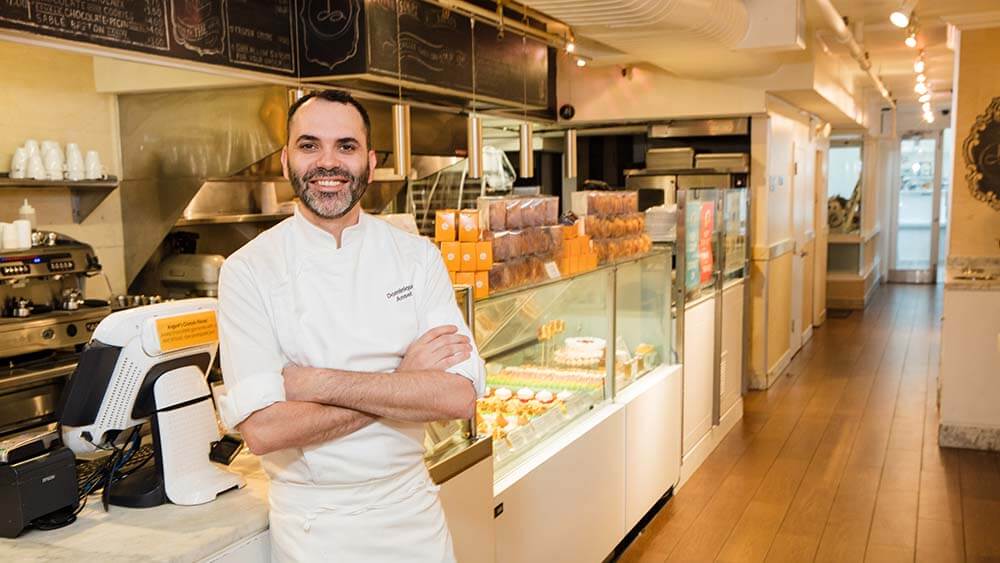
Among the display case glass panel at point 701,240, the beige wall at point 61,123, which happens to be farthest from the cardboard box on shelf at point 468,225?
the beige wall at point 61,123

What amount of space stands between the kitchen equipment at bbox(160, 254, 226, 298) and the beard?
3.26 meters

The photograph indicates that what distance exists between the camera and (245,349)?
1.86 meters

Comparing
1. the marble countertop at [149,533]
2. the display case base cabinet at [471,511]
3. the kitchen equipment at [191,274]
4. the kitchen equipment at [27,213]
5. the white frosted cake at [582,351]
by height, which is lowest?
the display case base cabinet at [471,511]

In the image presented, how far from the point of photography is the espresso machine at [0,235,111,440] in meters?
4.11

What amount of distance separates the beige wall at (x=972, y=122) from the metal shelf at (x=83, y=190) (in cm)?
566

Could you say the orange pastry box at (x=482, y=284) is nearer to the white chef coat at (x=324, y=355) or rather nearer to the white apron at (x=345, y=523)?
the white chef coat at (x=324, y=355)

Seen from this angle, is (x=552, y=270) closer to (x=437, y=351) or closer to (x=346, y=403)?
(x=437, y=351)

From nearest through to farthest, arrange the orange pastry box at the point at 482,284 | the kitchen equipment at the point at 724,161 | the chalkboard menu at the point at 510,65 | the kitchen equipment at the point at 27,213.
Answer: the orange pastry box at the point at 482,284 → the kitchen equipment at the point at 27,213 → the chalkboard menu at the point at 510,65 → the kitchen equipment at the point at 724,161

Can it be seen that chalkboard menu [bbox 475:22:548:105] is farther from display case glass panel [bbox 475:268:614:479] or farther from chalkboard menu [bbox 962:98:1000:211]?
chalkboard menu [bbox 962:98:1000:211]

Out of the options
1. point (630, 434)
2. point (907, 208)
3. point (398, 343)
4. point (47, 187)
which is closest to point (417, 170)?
point (47, 187)

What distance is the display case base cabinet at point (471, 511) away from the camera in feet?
8.79

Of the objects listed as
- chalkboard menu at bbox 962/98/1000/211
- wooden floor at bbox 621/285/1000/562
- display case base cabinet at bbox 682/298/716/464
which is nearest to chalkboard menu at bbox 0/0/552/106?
display case base cabinet at bbox 682/298/716/464

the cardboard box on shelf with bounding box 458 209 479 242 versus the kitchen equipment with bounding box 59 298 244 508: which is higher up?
the cardboard box on shelf with bounding box 458 209 479 242

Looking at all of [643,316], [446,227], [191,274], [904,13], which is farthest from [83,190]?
[904,13]
